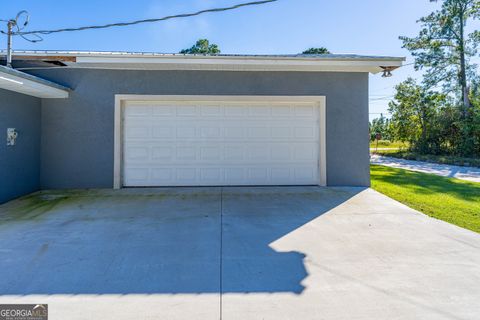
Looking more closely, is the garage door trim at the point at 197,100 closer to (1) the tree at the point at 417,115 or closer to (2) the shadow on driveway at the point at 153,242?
(2) the shadow on driveway at the point at 153,242

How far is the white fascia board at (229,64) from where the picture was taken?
6.12 meters

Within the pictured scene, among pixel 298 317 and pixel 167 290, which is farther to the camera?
pixel 167 290

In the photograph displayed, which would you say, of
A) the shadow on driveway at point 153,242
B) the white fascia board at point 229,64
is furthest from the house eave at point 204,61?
the shadow on driveway at point 153,242

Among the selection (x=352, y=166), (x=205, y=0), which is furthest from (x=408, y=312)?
(x=205, y=0)

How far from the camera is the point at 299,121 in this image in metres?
7.12

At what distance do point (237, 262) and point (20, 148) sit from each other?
5792 millimetres

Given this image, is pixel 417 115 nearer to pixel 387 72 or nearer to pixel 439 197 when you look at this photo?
pixel 387 72

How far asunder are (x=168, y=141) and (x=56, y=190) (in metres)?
2.95

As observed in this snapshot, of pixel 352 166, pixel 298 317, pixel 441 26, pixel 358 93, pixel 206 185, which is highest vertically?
pixel 441 26

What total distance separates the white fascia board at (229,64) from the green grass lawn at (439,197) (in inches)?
124

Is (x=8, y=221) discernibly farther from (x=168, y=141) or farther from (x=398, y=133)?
(x=398, y=133)

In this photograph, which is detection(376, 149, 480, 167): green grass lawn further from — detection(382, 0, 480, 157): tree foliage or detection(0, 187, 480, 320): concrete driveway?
detection(0, 187, 480, 320): concrete driveway

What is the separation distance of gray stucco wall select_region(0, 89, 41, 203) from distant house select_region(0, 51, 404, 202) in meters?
0.05

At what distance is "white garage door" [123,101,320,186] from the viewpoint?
6.91m
